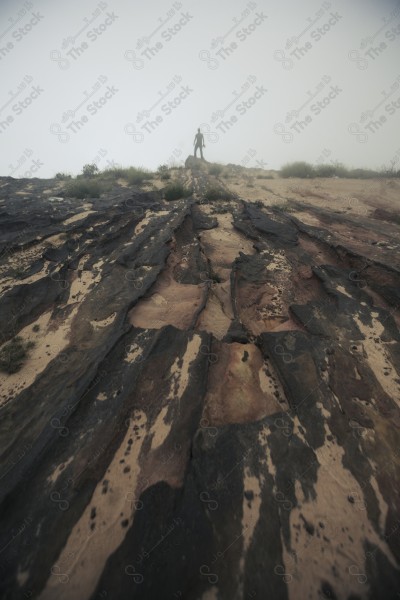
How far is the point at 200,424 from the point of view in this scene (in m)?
3.00

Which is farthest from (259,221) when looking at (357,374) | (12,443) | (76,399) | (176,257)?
(12,443)

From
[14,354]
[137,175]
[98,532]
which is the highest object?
[137,175]

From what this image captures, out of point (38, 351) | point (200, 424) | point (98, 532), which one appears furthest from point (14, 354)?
point (200, 424)

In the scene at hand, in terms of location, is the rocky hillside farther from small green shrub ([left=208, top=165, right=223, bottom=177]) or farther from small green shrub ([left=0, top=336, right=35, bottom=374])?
small green shrub ([left=208, top=165, right=223, bottom=177])

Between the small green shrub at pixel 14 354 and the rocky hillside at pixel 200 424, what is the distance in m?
0.02

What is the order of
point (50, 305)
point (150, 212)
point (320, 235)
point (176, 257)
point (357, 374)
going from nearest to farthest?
1. point (357, 374)
2. point (50, 305)
3. point (176, 257)
4. point (320, 235)
5. point (150, 212)

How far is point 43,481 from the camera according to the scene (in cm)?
259

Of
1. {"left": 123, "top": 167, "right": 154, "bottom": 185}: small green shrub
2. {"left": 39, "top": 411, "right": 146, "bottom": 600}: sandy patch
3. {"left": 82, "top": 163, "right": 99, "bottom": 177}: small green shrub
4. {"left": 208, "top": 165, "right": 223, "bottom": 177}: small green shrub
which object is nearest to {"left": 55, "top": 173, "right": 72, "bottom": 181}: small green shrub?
{"left": 82, "top": 163, "right": 99, "bottom": 177}: small green shrub

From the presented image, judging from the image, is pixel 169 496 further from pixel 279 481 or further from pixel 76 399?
pixel 76 399

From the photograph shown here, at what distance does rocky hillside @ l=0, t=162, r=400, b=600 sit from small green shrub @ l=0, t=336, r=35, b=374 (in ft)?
0.08

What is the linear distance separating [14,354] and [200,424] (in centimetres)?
292

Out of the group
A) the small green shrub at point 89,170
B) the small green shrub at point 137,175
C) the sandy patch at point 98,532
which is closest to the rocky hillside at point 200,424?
the sandy patch at point 98,532

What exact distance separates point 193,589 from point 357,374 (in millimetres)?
2754

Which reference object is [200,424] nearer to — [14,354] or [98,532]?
[98,532]
